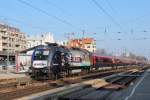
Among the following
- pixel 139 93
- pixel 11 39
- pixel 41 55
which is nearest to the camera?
pixel 139 93

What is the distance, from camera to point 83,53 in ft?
211

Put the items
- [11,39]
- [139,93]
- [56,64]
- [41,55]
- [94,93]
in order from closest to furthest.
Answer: [139,93] < [94,93] < [41,55] < [56,64] < [11,39]

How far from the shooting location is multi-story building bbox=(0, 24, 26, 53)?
6270 inches

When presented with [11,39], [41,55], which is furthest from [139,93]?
[11,39]

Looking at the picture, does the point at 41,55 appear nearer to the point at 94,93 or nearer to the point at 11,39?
the point at 94,93

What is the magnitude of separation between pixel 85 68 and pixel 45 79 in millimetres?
24258

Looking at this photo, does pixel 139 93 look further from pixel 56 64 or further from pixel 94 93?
pixel 56 64

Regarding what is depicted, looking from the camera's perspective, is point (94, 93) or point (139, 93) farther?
point (94, 93)

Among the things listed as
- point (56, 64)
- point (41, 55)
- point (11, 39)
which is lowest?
point (56, 64)

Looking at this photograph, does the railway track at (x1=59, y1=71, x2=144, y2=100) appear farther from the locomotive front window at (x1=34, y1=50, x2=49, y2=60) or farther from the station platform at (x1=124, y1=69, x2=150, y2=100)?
the locomotive front window at (x1=34, y1=50, x2=49, y2=60)

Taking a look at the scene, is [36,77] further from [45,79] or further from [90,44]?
[90,44]

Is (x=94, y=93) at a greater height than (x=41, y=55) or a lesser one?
lesser

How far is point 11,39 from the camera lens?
170750 millimetres

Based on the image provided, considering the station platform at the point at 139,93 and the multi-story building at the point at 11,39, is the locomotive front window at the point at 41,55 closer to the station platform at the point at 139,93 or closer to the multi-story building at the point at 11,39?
the station platform at the point at 139,93
